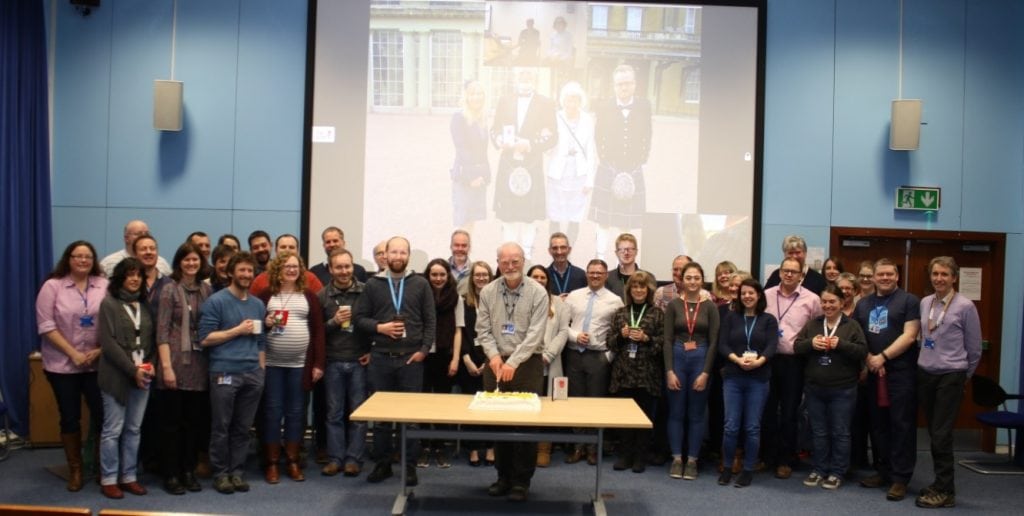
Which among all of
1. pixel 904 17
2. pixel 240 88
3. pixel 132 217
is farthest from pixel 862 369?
pixel 132 217

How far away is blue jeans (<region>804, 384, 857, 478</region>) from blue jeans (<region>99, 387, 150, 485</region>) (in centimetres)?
431

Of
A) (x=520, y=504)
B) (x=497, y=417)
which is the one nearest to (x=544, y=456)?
(x=520, y=504)

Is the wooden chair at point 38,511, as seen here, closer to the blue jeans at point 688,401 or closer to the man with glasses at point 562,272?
the blue jeans at point 688,401

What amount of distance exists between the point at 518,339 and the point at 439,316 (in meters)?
0.96

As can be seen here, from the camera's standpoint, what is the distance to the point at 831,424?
559 cm

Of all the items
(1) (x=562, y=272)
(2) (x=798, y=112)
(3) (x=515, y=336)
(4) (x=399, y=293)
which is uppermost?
(2) (x=798, y=112)

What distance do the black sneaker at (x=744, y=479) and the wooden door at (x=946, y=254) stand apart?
250cm

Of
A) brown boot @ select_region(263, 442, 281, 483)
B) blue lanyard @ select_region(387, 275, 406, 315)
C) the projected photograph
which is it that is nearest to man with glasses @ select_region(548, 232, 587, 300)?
the projected photograph

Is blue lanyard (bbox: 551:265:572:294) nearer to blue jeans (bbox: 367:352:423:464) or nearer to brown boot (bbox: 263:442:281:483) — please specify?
blue jeans (bbox: 367:352:423:464)

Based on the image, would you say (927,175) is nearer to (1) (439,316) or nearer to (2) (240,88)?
(1) (439,316)

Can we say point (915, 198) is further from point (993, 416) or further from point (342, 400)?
point (342, 400)

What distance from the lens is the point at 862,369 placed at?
18.9 feet

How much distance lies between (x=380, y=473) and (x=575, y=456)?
1.49 meters

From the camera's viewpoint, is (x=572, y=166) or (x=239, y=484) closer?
(x=239, y=484)
